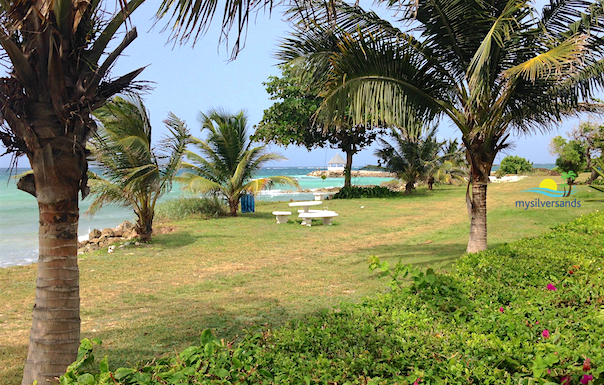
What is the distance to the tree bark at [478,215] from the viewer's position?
269 inches

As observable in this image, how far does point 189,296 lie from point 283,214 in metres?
7.90

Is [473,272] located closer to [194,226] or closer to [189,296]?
[189,296]

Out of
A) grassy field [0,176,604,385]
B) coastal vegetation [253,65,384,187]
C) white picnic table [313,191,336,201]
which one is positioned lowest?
grassy field [0,176,604,385]

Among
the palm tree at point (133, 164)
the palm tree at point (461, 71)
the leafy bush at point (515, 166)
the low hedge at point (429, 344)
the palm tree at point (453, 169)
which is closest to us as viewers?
the low hedge at point (429, 344)

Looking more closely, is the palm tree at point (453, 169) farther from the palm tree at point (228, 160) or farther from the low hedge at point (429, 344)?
the low hedge at point (429, 344)

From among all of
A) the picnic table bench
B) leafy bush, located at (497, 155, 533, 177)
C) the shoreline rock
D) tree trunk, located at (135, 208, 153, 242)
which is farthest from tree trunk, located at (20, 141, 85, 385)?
leafy bush, located at (497, 155, 533, 177)

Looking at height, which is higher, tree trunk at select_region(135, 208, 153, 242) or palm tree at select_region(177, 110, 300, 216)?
palm tree at select_region(177, 110, 300, 216)

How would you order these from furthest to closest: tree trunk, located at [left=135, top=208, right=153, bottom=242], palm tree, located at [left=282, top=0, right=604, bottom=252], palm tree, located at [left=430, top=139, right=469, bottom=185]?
1. palm tree, located at [left=430, top=139, right=469, bottom=185]
2. tree trunk, located at [left=135, top=208, right=153, bottom=242]
3. palm tree, located at [left=282, top=0, right=604, bottom=252]

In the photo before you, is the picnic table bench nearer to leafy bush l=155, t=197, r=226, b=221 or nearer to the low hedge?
leafy bush l=155, t=197, r=226, b=221

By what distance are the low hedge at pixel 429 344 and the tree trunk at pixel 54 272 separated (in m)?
0.37

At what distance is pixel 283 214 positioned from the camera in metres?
13.7

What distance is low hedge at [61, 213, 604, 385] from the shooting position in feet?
6.43

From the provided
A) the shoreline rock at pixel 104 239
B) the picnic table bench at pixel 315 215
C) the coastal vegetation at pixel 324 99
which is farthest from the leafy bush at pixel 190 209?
the picnic table bench at pixel 315 215

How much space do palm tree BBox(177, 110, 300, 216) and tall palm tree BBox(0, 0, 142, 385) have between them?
12383 mm
